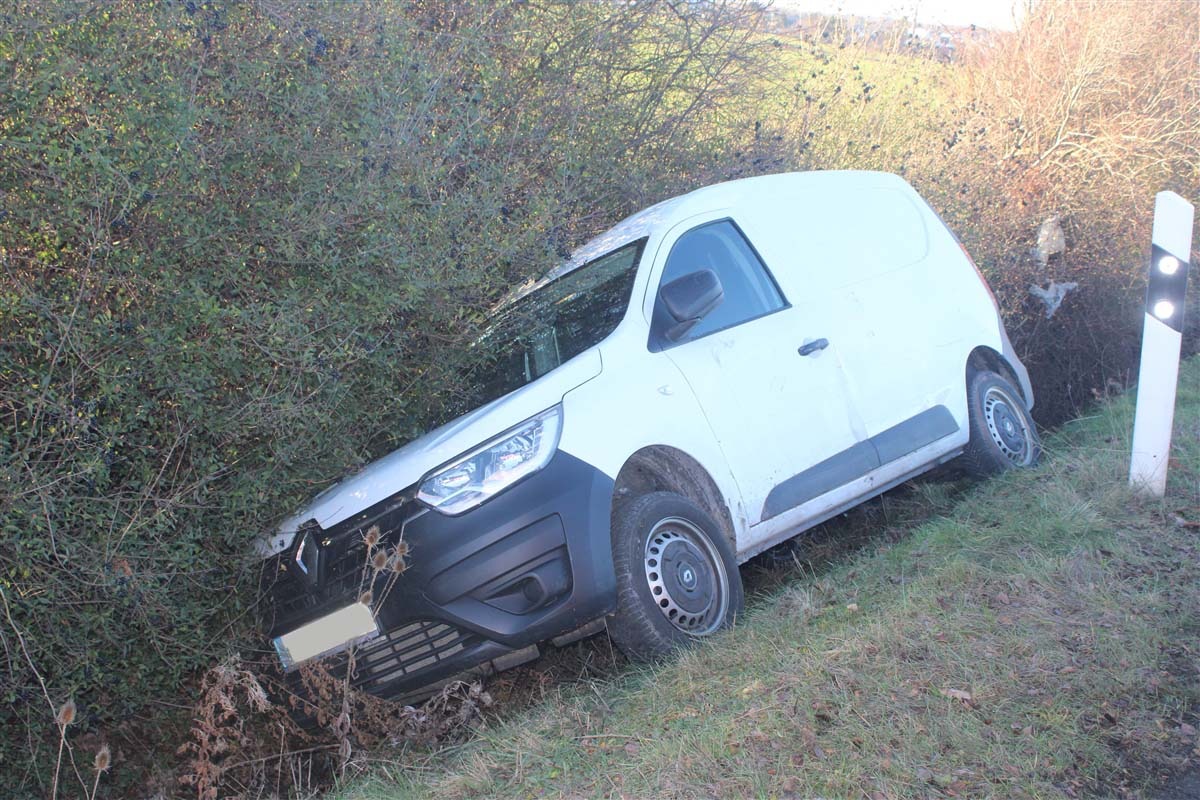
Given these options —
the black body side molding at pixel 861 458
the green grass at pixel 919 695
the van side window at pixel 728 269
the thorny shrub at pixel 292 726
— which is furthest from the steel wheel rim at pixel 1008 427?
the thorny shrub at pixel 292 726

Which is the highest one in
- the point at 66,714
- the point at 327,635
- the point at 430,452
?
the point at 430,452

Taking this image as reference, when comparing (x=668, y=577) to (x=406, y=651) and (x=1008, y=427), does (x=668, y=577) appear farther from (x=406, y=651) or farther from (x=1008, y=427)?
(x=1008, y=427)

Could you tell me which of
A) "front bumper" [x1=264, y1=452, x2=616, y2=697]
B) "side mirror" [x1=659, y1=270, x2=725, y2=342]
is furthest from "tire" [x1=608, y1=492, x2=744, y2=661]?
"side mirror" [x1=659, y1=270, x2=725, y2=342]

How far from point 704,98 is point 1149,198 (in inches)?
171

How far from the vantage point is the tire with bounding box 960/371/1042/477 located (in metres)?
6.46

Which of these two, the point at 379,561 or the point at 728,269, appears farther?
the point at 728,269

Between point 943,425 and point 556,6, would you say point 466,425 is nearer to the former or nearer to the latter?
point 943,425

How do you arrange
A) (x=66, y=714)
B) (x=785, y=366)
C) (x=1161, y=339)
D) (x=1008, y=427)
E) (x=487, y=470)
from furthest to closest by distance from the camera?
(x=1008, y=427), (x=785, y=366), (x=1161, y=339), (x=487, y=470), (x=66, y=714)

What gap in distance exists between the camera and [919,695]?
371cm

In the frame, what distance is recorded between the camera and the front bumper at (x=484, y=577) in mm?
4137

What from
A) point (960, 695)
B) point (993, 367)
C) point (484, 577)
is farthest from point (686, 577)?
point (993, 367)

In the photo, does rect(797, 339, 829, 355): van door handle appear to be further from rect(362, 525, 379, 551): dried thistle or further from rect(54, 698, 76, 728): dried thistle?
rect(54, 698, 76, 728): dried thistle

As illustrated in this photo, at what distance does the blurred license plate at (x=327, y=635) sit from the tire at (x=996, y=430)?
148 inches

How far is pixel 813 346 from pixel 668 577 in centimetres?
164
